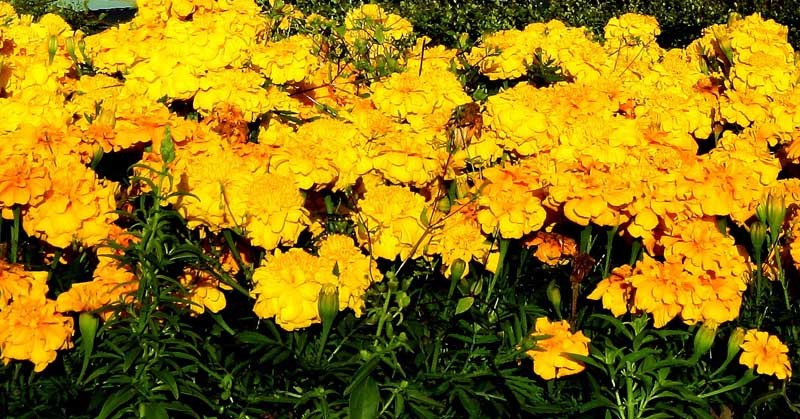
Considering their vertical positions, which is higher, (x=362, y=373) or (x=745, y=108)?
(x=745, y=108)

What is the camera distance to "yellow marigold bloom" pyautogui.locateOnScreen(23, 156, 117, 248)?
2102 millimetres

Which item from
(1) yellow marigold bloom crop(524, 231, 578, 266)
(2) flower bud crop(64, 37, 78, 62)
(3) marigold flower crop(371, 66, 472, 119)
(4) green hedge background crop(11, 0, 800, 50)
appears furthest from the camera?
(4) green hedge background crop(11, 0, 800, 50)

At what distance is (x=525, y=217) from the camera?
2311 millimetres

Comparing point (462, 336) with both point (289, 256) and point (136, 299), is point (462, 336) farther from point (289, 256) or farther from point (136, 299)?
point (136, 299)

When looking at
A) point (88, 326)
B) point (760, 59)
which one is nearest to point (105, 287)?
point (88, 326)

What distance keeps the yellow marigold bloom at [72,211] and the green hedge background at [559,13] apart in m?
6.82

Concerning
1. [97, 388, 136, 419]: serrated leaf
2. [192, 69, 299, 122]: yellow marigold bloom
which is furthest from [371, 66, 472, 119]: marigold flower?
[97, 388, 136, 419]: serrated leaf

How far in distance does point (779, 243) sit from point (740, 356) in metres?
0.43

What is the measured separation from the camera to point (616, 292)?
223cm

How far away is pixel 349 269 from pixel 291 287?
16 centimetres

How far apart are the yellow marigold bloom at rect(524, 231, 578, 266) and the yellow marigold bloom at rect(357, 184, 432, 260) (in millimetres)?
314

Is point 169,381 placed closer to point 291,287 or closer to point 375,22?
point 291,287

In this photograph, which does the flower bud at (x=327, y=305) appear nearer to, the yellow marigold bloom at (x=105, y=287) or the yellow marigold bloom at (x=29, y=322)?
the yellow marigold bloom at (x=105, y=287)

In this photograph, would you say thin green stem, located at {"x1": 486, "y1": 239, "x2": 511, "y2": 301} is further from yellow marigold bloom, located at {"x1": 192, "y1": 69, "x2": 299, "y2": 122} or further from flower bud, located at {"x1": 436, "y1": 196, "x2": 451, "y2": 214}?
yellow marigold bloom, located at {"x1": 192, "y1": 69, "x2": 299, "y2": 122}
